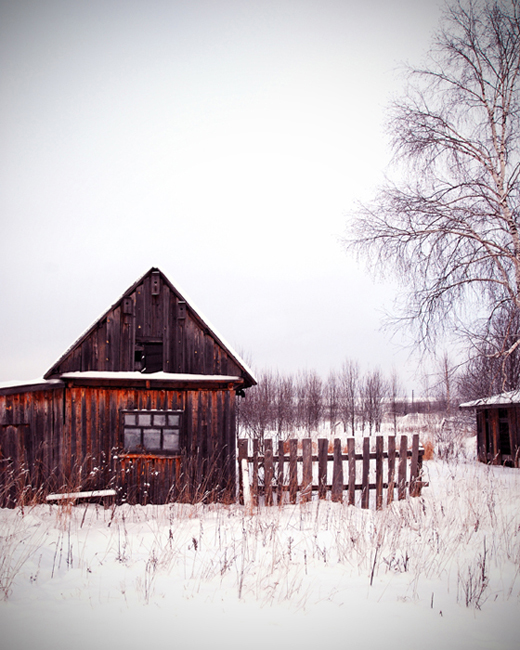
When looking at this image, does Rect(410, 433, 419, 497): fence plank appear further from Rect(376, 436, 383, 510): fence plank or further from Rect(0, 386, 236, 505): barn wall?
Rect(0, 386, 236, 505): barn wall

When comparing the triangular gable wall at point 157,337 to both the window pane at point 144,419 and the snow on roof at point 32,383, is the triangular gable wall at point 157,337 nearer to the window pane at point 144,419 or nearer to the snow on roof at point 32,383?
the snow on roof at point 32,383

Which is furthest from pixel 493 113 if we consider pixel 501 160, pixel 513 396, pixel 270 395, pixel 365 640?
pixel 270 395

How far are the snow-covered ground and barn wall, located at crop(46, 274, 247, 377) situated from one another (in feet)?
14.7

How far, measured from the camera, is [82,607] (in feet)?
12.4

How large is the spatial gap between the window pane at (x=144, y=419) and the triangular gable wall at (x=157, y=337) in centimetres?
113

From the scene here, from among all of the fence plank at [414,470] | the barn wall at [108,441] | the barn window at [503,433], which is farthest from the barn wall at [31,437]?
the barn window at [503,433]

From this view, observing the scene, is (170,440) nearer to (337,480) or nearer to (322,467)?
(322,467)

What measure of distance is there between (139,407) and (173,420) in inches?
34.2

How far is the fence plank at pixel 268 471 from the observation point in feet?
28.0

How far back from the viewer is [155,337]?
33.8 ft

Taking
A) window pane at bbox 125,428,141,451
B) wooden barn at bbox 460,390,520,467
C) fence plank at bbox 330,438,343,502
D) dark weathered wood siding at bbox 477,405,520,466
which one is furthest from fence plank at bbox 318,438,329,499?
dark weathered wood siding at bbox 477,405,520,466

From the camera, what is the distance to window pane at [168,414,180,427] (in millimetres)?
10062

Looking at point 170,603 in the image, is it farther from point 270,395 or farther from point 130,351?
point 270,395

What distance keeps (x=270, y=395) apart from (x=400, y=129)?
20531mm
